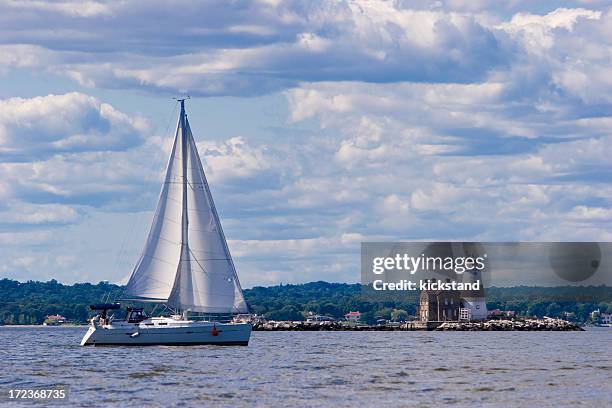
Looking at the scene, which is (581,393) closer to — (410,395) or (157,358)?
(410,395)

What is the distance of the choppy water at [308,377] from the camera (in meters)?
50.9

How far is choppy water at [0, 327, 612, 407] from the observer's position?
5088cm

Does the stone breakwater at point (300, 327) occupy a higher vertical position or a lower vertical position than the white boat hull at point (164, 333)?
higher

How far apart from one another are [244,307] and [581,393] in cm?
3432

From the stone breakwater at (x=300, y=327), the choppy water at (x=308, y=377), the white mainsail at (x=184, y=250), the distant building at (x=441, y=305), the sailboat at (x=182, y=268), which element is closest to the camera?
the choppy water at (x=308, y=377)

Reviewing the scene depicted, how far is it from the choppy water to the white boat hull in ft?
2.12

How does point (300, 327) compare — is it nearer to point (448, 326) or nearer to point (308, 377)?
point (448, 326)

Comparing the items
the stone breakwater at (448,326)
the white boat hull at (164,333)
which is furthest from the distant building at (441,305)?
the white boat hull at (164,333)

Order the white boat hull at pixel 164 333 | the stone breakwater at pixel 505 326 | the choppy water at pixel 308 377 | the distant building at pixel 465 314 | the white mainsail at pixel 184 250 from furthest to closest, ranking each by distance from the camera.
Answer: the distant building at pixel 465 314, the stone breakwater at pixel 505 326, the white mainsail at pixel 184 250, the white boat hull at pixel 164 333, the choppy water at pixel 308 377

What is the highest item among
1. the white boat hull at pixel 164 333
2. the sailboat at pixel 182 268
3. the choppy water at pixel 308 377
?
the sailboat at pixel 182 268

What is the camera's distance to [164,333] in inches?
3241

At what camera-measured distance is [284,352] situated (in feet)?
290

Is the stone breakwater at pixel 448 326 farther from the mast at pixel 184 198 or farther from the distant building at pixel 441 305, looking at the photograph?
the mast at pixel 184 198

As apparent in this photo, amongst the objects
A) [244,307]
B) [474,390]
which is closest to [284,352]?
[244,307]
